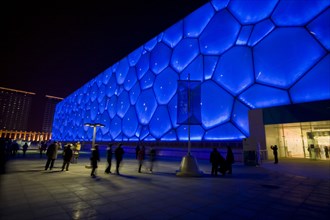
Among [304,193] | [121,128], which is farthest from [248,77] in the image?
[121,128]

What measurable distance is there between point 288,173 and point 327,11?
973cm

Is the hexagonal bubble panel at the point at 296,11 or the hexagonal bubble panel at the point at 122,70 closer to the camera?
the hexagonal bubble panel at the point at 296,11

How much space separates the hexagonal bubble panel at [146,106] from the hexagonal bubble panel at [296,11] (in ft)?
43.9

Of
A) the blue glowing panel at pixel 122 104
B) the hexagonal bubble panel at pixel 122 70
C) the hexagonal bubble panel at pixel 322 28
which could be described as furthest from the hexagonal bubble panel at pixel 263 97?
the hexagonal bubble panel at pixel 122 70

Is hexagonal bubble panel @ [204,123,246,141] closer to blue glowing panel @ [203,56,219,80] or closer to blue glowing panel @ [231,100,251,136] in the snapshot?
blue glowing panel @ [231,100,251,136]

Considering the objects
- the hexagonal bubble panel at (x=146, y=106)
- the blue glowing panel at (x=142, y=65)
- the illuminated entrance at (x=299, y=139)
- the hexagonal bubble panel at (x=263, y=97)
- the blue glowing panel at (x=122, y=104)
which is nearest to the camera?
the hexagonal bubble panel at (x=263, y=97)

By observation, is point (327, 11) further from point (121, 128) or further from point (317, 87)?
point (121, 128)

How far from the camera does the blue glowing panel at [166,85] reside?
1892 centimetres

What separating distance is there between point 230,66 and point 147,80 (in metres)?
11.2

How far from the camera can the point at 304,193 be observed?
4391 millimetres

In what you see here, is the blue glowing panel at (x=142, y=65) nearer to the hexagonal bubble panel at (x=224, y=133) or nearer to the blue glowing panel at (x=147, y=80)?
the blue glowing panel at (x=147, y=80)

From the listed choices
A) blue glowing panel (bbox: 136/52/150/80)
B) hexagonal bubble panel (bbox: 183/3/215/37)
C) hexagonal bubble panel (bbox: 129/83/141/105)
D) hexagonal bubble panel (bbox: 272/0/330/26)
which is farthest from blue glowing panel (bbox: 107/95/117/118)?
hexagonal bubble panel (bbox: 272/0/330/26)

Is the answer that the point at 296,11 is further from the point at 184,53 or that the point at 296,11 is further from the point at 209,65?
the point at 184,53

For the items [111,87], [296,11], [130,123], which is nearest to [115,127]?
[130,123]
